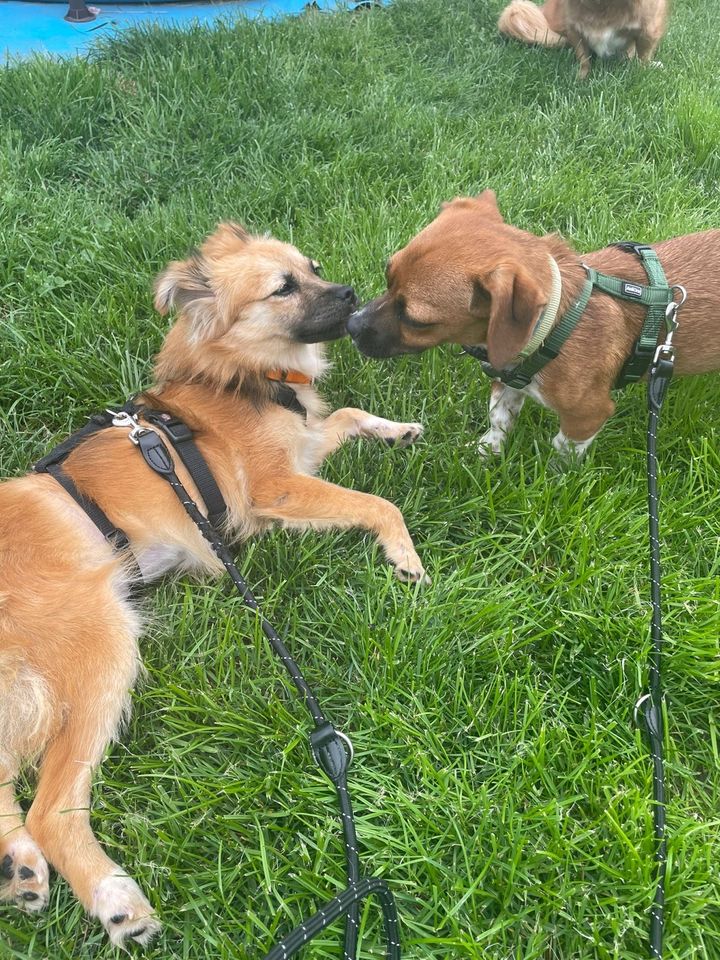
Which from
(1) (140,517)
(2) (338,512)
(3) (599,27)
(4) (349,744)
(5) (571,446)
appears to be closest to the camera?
(4) (349,744)

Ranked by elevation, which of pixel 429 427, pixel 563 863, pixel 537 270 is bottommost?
pixel 563 863

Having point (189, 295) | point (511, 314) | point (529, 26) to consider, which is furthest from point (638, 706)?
point (529, 26)

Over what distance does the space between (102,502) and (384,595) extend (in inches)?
42.7

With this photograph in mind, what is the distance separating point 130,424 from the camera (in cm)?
237

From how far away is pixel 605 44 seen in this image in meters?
5.47

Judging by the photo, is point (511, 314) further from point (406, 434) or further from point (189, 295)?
point (189, 295)

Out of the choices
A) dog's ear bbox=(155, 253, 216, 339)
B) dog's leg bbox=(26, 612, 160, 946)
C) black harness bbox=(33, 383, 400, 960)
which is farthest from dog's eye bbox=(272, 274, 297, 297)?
dog's leg bbox=(26, 612, 160, 946)

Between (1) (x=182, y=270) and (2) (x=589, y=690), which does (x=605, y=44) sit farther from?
(2) (x=589, y=690)

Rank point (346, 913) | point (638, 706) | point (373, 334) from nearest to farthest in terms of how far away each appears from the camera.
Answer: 1. point (346, 913)
2. point (638, 706)
3. point (373, 334)

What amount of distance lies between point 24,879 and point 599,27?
690 cm

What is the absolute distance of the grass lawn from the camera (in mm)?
1602

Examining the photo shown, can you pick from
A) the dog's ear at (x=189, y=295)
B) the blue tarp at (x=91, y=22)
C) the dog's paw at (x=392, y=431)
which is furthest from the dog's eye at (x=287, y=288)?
the blue tarp at (x=91, y=22)

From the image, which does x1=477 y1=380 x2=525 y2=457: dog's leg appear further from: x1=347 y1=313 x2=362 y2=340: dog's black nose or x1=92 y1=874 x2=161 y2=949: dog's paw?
x1=92 y1=874 x2=161 y2=949: dog's paw

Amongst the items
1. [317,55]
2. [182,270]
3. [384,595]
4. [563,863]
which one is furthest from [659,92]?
[563,863]
